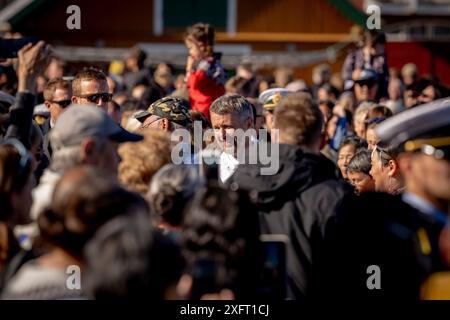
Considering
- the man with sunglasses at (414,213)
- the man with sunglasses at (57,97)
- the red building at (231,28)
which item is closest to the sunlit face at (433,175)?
the man with sunglasses at (414,213)

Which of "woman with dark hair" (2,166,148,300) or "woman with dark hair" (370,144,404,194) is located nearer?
"woman with dark hair" (2,166,148,300)

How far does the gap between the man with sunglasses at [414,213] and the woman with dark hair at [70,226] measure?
3.92ft

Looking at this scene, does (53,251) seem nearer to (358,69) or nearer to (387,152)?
(387,152)

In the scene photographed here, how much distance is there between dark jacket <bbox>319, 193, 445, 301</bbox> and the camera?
188 inches

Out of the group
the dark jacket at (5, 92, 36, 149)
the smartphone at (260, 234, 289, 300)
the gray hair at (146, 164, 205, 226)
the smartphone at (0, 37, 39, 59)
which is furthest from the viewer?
the smartphone at (0, 37, 39, 59)

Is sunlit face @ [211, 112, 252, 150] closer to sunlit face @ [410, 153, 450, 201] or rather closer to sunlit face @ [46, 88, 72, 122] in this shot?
sunlit face @ [46, 88, 72, 122]

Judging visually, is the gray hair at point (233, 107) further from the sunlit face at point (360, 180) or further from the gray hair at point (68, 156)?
the gray hair at point (68, 156)

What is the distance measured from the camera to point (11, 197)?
5.11m

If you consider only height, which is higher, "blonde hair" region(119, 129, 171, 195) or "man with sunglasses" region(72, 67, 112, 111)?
"man with sunglasses" region(72, 67, 112, 111)

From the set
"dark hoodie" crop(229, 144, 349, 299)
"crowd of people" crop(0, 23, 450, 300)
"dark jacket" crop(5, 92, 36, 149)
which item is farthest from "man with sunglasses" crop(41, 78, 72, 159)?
"dark hoodie" crop(229, 144, 349, 299)

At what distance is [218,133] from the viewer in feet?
26.7

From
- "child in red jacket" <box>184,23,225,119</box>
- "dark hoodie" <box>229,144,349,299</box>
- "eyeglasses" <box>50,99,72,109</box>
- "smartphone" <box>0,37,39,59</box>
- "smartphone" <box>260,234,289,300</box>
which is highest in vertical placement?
"child in red jacket" <box>184,23,225,119</box>

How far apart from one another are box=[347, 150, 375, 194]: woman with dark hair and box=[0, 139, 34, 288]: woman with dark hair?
3446 mm

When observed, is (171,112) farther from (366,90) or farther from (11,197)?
(366,90)
